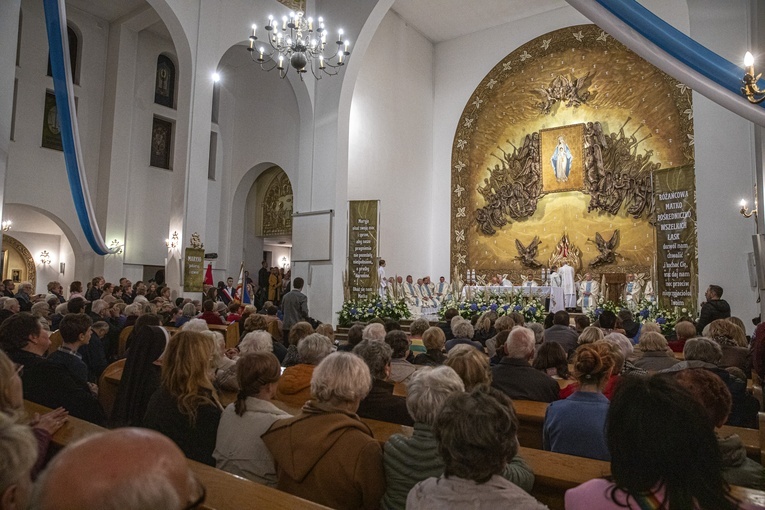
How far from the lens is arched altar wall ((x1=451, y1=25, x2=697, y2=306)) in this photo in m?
13.1

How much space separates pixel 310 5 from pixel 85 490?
1289 cm

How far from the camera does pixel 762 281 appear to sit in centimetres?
639

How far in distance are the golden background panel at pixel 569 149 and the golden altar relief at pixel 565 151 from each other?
Answer: 3 centimetres

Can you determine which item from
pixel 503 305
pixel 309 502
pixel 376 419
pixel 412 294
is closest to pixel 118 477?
pixel 309 502

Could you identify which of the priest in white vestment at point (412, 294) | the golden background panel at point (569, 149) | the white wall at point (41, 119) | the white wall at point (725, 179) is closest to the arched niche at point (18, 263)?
the white wall at point (41, 119)

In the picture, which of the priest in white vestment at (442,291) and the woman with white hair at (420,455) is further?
the priest in white vestment at (442,291)

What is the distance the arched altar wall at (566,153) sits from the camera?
515 inches

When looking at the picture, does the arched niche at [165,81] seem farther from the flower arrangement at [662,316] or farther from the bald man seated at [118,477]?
the bald man seated at [118,477]

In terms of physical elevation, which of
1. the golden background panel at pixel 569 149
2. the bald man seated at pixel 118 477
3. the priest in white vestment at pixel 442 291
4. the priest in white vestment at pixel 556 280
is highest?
the golden background panel at pixel 569 149

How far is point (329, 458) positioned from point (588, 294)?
38.0 ft

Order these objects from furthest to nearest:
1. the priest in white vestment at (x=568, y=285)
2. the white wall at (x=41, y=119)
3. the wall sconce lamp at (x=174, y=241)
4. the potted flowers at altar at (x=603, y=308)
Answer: the priest in white vestment at (x=568, y=285), the white wall at (x=41, y=119), the wall sconce lamp at (x=174, y=241), the potted flowers at altar at (x=603, y=308)

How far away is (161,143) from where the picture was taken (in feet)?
49.2

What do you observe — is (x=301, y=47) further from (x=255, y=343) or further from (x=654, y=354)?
(x=654, y=354)

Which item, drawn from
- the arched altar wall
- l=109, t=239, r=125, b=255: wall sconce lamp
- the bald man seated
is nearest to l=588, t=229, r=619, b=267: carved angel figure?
the arched altar wall
